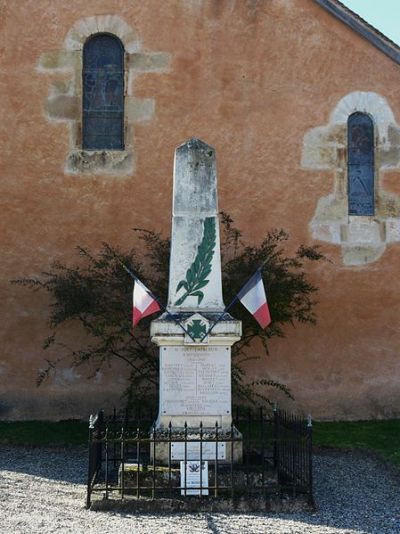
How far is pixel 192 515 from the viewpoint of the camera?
7883 mm

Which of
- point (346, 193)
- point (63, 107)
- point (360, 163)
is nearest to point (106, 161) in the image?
point (63, 107)

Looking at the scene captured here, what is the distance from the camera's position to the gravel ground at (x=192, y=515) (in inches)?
293

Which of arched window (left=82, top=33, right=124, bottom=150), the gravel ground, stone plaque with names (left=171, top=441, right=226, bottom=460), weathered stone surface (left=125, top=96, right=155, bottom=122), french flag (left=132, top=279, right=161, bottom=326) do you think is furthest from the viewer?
arched window (left=82, top=33, right=124, bottom=150)

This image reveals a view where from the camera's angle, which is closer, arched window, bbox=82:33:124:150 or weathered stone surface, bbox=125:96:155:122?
weathered stone surface, bbox=125:96:155:122

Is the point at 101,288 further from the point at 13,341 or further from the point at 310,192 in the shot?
the point at 310,192

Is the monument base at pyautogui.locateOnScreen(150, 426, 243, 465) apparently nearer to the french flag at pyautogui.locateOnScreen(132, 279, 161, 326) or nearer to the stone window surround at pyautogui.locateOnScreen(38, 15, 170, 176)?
the french flag at pyautogui.locateOnScreen(132, 279, 161, 326)

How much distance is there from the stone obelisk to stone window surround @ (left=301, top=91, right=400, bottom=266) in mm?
5683

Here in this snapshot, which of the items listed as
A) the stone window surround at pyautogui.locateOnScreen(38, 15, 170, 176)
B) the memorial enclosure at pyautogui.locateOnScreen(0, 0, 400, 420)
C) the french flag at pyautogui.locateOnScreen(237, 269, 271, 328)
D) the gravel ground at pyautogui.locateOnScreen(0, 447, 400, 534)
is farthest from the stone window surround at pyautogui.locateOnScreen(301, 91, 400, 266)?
the french flag at pyautogui.locateOnScreen(237, 269, 271, 328)

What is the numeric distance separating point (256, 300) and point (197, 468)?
1.96 metres

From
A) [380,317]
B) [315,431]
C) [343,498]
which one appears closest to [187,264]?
[343,498]

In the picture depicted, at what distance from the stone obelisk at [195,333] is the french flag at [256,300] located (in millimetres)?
308

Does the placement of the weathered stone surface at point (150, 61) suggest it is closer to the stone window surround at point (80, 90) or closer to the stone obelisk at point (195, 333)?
the stone window surround at point (80, 90)

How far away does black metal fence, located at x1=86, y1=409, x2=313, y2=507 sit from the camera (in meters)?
8.11

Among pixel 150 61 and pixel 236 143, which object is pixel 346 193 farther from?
pixel 150 61
